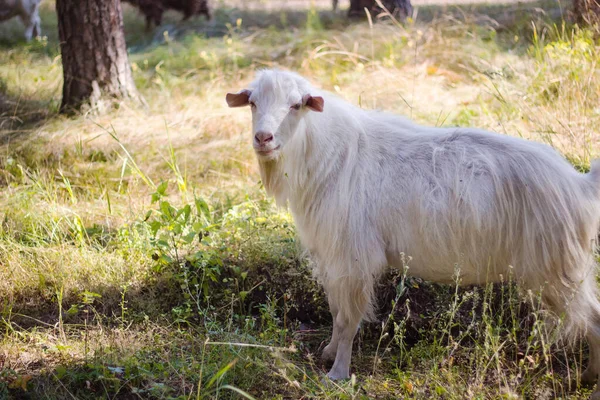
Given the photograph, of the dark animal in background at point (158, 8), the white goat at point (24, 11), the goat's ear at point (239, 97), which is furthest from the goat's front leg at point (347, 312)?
the white goat at point (24, 11)

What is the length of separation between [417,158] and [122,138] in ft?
12.5

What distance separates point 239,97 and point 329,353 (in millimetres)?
1623

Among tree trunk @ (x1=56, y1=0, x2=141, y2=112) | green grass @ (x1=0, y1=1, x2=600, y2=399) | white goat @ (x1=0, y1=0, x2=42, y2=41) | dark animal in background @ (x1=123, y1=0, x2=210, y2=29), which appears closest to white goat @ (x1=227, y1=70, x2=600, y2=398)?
green grass @ (x1=0, y1=1, x2=600, y2=399)

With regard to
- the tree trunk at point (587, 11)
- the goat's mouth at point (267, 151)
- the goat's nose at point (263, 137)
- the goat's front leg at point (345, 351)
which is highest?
the tree trunk at point (587, 11)

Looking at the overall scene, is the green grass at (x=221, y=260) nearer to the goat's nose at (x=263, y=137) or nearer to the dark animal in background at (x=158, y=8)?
the goat's nose at (x=263, y=137)

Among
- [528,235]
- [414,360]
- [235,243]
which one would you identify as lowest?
[414,360]

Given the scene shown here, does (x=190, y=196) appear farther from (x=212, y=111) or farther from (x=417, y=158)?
(x=417, y=158)

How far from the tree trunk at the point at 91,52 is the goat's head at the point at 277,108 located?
3755mm

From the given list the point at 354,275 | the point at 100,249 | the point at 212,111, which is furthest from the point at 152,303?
the point at 212,111

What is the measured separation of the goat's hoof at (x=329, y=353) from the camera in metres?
3.66

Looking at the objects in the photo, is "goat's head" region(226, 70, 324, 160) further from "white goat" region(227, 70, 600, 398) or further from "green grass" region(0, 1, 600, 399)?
"green grass" region(0, 1, 600, 399)

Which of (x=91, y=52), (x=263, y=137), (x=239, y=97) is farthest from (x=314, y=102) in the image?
(x=91, y=52)

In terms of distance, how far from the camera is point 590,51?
557 centimetres

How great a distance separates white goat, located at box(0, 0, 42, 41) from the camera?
36.9 ft
